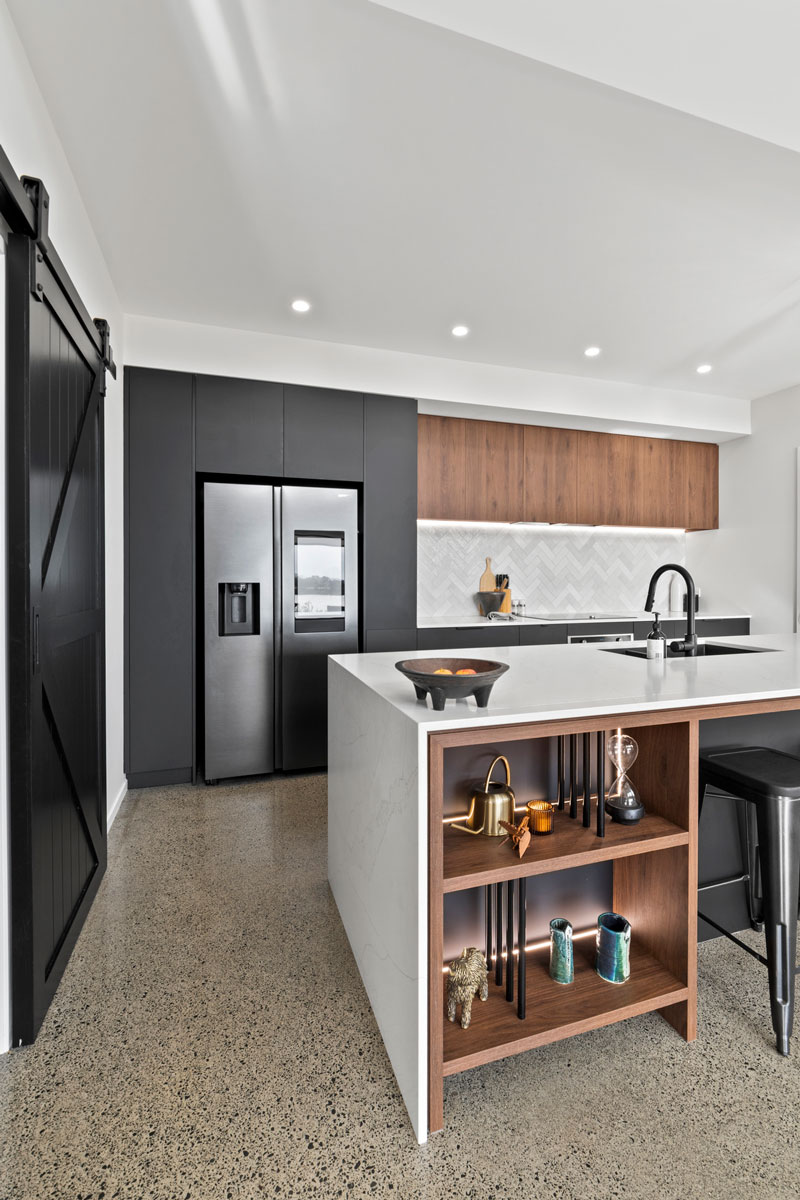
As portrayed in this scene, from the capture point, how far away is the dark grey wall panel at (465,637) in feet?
12.9

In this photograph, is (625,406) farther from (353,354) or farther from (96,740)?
(96,740)

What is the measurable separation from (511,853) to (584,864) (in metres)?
0.23

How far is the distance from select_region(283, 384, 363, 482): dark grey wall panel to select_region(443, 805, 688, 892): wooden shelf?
2.65 meters

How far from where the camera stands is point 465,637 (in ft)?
13.3

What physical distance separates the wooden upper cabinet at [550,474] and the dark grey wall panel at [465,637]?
97 centimetres

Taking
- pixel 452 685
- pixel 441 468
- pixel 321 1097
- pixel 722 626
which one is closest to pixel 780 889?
pixel 452 685

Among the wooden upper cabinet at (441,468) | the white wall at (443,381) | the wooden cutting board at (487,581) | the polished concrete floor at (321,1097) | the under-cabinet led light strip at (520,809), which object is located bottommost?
the polished concrete floor at (321,1097)

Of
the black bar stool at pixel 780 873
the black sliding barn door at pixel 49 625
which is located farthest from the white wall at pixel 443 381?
the black bar stool at pixel 780 873

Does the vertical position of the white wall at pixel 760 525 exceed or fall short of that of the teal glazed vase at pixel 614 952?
it exceeds it

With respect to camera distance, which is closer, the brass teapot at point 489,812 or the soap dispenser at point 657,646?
the brass teapot at point 489,812

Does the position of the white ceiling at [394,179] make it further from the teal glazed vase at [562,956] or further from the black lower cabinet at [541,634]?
the teal glazed vase at [562,956]

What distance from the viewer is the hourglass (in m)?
1.56

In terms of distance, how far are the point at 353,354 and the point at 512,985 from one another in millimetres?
3486

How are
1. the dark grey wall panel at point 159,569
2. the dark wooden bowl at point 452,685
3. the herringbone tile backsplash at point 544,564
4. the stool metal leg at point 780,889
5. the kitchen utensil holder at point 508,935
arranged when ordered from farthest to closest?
the herringbone tile backsplash at point 544,564
the dark grey wall panel at point 159,569
the stool metal leg at point 780,889
the kitchen utensil holder at point 508,935
the dark wooden bowl at point 452,685
